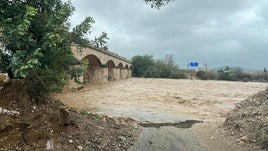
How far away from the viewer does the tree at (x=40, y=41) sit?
3973 millimetres

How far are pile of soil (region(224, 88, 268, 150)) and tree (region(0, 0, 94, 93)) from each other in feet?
14.0

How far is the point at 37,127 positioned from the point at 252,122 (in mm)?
5410

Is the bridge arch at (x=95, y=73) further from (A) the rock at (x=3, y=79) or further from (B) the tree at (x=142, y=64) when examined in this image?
(B) the tree at (x=142, y=64)

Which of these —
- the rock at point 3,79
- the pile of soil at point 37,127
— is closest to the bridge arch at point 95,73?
the pile of soil at point 37,127

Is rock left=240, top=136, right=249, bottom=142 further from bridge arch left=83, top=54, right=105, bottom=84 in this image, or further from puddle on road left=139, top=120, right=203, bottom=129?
bridge arch left=83, top=54, right=105, bottom=84

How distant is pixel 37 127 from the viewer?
4637mm

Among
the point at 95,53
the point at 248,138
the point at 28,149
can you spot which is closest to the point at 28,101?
the point at 28,149

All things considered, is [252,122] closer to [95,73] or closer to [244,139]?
[244,139]

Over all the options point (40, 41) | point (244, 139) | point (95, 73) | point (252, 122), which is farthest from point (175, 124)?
point (95, 73)

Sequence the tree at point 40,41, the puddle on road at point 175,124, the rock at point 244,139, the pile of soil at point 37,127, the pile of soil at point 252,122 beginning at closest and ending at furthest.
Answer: the tree at point 40,41 < the pile of soil at point 37,127 < the pile of soil at point 252,122 < the rock at point 244,139 < the puddle on road at point 175,124

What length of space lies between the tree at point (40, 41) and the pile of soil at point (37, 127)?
1.03 ft

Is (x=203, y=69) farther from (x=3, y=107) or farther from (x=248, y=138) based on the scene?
(x=3, y=107)

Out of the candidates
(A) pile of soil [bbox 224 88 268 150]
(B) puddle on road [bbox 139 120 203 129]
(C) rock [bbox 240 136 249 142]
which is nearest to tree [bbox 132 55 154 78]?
(B) puddle on road [bbox 139 120 203 129]

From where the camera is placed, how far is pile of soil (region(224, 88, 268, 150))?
6.59m
